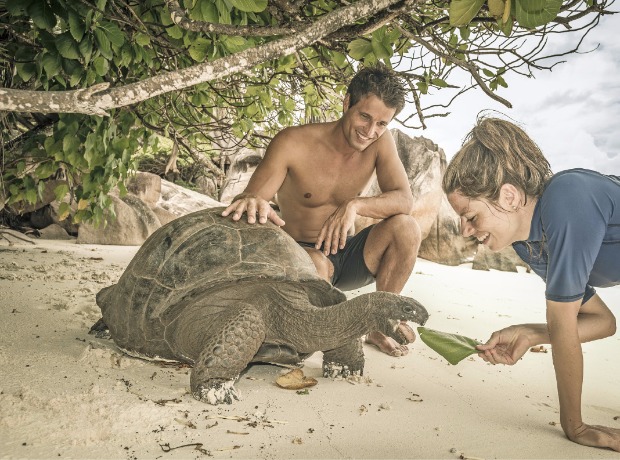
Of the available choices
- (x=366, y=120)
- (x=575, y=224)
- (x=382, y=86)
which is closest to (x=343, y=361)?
(x=575, y=224)

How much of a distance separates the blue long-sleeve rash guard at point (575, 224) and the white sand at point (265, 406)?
1.93 feet

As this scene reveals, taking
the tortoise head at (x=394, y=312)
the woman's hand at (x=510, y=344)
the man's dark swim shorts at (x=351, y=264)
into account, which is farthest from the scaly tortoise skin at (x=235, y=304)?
the man's dark swim shorts at (x=351, y=264)

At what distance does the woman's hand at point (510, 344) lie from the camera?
211 centimetres

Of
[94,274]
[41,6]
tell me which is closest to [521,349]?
[41,6]

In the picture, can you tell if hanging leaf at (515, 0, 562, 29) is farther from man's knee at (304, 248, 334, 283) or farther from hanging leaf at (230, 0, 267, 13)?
man's knee at (304, 248, 334, 283)

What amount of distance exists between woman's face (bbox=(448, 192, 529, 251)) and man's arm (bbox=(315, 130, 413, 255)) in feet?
2.78

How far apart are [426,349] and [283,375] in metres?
1.21

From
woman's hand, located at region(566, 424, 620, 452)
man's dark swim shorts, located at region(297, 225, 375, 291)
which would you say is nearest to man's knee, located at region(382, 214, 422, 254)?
man's dark swim shorts, located at region(297, 225, 375, 291)

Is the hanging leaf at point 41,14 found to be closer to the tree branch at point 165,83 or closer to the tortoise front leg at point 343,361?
the tree branch at point 165,83

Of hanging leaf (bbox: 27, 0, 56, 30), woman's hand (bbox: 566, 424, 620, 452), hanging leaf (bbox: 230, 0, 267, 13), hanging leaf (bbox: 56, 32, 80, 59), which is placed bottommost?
woman's hand (bbox: 566, 424, 620, 452)

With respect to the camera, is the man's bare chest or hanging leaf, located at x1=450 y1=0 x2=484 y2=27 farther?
the man's bare chest

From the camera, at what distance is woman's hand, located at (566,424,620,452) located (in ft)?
5.65

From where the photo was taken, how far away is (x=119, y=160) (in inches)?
158

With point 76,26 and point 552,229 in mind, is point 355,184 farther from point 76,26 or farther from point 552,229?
point 76,26
